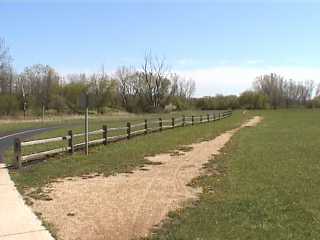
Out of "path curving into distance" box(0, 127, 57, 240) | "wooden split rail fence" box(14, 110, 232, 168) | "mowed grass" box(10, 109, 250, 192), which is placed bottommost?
"mowed grass" box(10, 109, 250, 192)

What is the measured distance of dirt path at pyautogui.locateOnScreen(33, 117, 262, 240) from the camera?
288 inches

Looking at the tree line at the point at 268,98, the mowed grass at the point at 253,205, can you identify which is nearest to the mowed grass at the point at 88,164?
the mowed grass at the point at 253,205

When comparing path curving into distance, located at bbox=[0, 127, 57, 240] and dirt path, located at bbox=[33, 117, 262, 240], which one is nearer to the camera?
path curving into distance, located at bbox=[0, 127, 57, 240]

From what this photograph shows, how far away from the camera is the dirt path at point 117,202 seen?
24.0 ft

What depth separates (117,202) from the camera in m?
9.26

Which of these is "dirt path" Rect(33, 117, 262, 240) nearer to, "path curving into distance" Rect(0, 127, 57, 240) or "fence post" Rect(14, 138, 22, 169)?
"path curving into distance" Rect(0, 127, 57, 240)

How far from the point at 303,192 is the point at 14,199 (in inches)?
231

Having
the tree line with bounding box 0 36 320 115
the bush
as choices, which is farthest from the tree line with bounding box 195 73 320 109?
the bush

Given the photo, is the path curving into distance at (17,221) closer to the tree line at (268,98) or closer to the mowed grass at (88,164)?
the mowed grass at (88,164)

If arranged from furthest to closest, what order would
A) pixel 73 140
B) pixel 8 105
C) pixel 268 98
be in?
1. pixel 268 98
2. pixel 8 105
3. pixel 73 140

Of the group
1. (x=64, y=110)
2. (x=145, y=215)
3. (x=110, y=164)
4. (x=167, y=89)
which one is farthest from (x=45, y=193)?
(x=167, y=89)

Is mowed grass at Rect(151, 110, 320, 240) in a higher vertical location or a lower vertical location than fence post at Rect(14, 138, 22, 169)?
lower

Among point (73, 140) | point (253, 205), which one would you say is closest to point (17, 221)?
point (253, 205)

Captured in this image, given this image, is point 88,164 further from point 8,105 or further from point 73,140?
point 8,105
